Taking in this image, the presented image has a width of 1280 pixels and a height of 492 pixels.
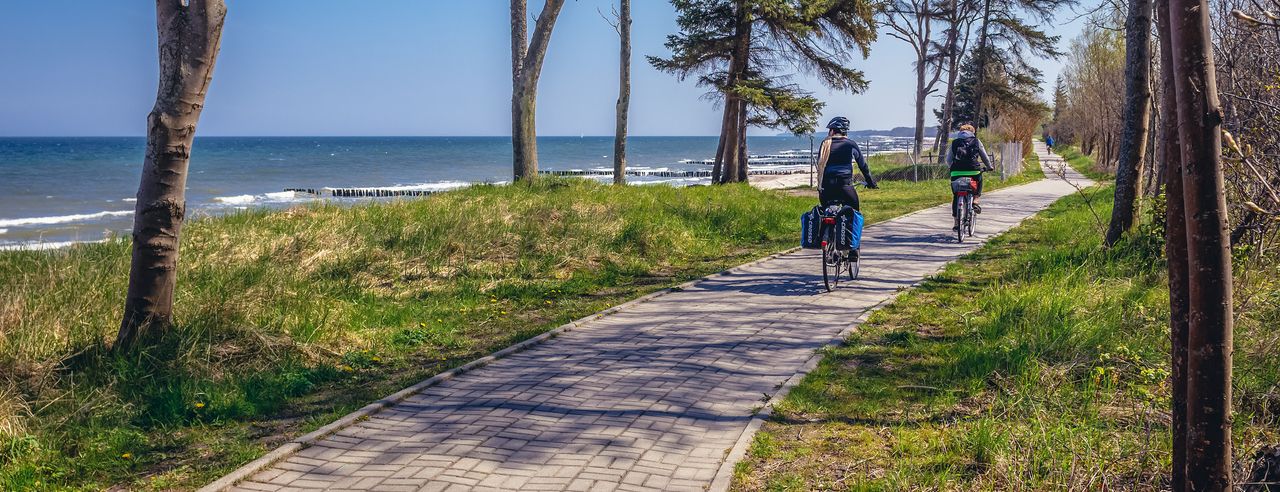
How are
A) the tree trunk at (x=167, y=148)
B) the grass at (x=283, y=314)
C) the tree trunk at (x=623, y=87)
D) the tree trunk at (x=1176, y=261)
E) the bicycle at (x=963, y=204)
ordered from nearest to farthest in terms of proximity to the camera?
the tree trunk at (x=1176, y=261)
the grass at (x=283, y=314)
the tree trunk at (x=167, y=148)
the bicycle at (x=963, y=204)
the tree trunk at (x=623, y=87)

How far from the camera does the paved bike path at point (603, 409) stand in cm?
469

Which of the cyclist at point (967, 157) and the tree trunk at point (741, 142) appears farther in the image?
the tree trunk at point (741, 142)

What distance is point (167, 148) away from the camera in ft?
21.6

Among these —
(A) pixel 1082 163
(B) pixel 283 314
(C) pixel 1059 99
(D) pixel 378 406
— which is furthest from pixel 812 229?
(C) pixel 1059 99

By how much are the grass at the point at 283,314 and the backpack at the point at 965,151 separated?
341 cm

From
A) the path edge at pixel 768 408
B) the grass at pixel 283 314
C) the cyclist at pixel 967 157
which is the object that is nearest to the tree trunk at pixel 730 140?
the grass at pixel 283 314

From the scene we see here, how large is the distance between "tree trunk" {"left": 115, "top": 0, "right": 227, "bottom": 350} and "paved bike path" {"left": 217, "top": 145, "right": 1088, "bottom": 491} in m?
2.18

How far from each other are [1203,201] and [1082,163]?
59622 mm

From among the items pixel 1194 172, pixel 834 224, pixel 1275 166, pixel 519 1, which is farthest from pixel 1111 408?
pixel 519 1

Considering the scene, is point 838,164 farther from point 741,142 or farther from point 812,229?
point 741,142

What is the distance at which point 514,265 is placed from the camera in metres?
11.4

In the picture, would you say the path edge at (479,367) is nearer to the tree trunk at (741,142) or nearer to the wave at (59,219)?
the tree trunk at (741,142)

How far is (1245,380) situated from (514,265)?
8.02 m

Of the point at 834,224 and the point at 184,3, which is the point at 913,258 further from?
the point at 184,3
